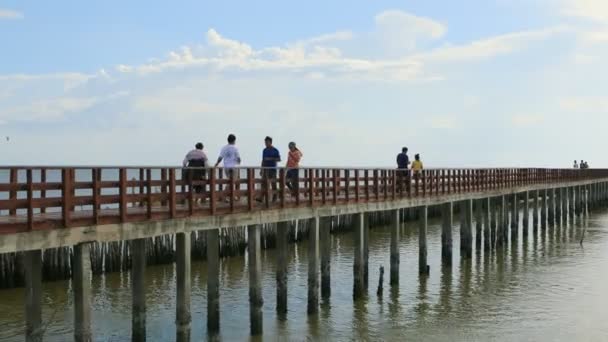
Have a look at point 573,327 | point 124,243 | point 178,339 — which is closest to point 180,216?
point 178,339

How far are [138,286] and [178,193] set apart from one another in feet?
6.60

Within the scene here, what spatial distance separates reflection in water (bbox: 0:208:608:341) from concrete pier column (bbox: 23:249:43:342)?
4488mm

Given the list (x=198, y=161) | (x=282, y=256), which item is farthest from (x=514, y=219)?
(x=198, y=161)

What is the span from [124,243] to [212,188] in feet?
42.3

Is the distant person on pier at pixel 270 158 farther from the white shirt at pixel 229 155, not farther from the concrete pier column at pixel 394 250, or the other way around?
the concrete pier column at pixel 394 250

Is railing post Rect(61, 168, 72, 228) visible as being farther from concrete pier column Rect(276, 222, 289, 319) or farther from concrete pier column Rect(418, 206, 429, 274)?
concrete pier column Rect(418, 206, 429, 274)

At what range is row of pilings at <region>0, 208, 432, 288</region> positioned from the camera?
2277cm

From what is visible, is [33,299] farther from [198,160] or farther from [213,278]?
[198,160]

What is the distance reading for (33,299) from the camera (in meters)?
12.3

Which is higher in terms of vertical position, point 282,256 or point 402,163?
point 402,163

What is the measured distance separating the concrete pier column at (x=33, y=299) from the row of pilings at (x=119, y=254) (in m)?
7.19

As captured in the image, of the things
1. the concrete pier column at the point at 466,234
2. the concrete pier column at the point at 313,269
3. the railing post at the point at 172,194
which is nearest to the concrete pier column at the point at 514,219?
the concrete pier column at the point at 466,234

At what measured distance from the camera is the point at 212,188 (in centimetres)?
1458

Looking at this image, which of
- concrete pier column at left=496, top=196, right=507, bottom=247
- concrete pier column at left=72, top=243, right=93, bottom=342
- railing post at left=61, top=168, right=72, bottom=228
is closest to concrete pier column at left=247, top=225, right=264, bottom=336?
concrete pier column at left=72, top=243, right=93, bottom=342
